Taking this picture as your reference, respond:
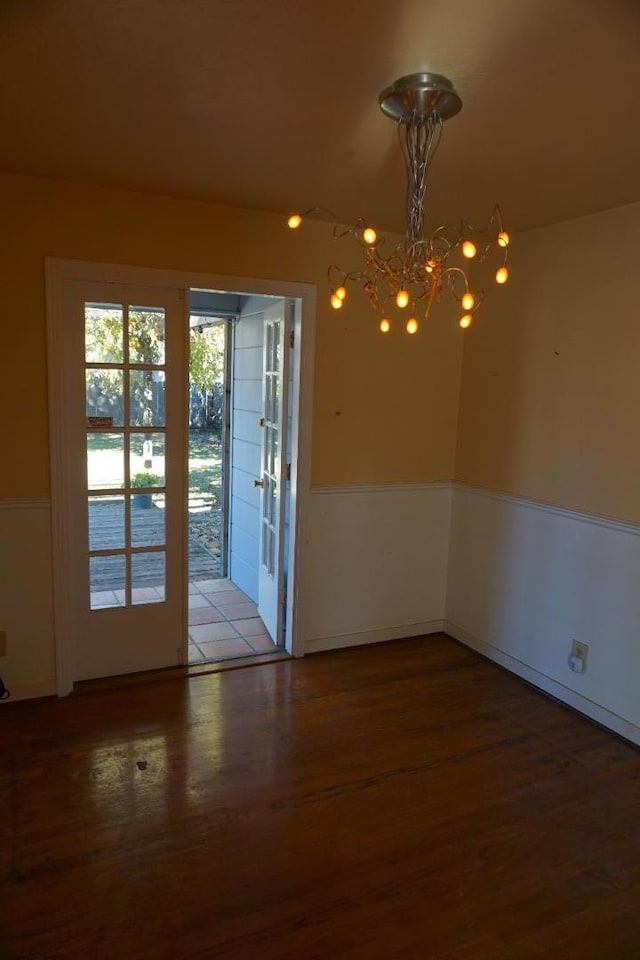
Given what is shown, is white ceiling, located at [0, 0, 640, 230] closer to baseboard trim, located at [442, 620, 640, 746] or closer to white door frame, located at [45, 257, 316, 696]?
white door frame, located at [45, 257, 316, 696]

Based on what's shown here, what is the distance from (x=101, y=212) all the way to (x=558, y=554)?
282cm

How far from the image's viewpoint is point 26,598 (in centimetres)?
308

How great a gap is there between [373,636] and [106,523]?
1.78 metres

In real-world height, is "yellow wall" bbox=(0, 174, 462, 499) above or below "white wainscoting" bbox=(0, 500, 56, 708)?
above

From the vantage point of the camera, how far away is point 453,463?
4051 mm

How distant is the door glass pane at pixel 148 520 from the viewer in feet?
10.9

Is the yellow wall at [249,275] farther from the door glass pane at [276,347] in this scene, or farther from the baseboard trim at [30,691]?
the baseboard trim at [30,691]

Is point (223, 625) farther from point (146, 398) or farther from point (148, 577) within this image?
point (146, 398)

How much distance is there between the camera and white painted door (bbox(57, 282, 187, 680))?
10.1ft

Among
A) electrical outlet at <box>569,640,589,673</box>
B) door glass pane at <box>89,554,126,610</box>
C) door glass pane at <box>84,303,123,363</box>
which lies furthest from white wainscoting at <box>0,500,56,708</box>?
electrical outlet at <box>569,640,589,673</box>

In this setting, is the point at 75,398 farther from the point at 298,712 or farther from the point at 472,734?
the point at 472,734

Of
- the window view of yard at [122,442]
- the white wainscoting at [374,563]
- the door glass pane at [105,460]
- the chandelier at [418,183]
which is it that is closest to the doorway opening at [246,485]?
the white wainscoting at [374,563]

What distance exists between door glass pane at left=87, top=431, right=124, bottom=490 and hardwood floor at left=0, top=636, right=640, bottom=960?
1.07 metres

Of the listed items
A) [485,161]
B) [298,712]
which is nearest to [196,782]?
[298,712]
